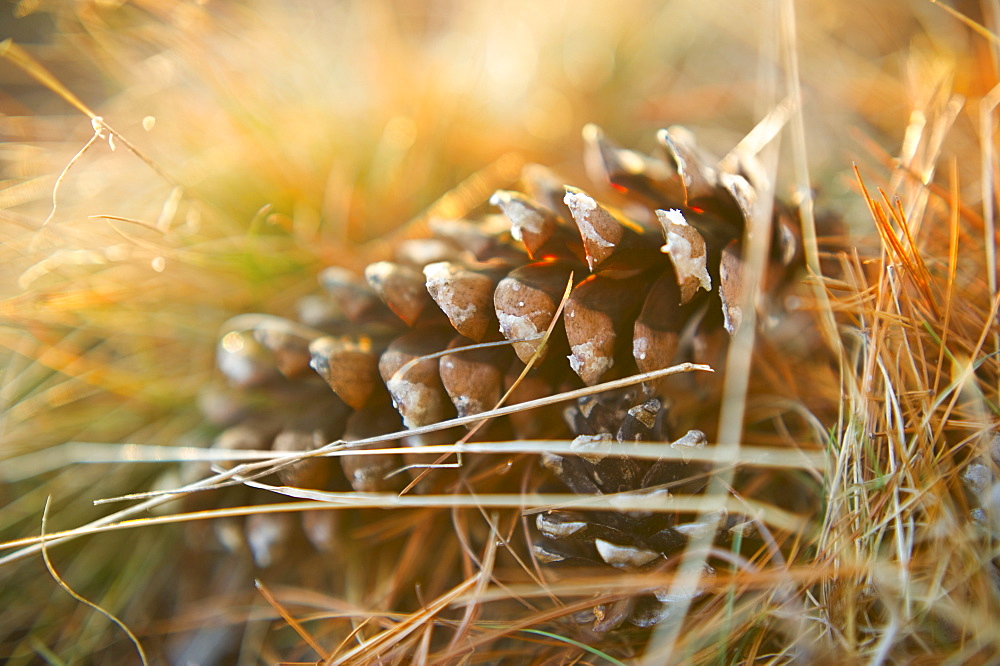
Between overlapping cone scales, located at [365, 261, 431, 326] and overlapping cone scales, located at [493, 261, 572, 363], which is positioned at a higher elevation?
overlapping cone scales, located at [493, 261, 572, 363]

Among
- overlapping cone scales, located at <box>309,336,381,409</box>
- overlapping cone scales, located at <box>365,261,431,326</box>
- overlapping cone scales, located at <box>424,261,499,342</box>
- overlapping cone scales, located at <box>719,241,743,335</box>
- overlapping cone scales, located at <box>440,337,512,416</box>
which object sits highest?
overlapping cone scales, located at <box>719,241,743,335</box>

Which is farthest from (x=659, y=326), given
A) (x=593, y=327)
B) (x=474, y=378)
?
(x=474, y=378)

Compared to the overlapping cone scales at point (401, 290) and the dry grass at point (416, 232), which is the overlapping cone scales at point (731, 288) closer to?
the dry grass at point (416, 232)

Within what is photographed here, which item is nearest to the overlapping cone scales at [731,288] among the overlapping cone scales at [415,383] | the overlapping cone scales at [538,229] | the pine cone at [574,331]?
the pine cone at [574,331]

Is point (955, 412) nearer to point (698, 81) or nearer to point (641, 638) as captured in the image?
point (641, 638)

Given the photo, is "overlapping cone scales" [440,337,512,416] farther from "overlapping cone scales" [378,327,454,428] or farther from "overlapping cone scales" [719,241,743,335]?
"overlapping cone scales" [719,241,743,335]

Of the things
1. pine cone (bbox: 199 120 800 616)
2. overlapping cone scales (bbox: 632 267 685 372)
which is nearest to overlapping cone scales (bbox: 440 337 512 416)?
pine cone (bbox: 199 120 800 616)
